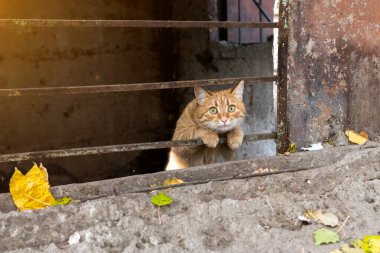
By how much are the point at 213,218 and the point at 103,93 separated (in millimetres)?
4079

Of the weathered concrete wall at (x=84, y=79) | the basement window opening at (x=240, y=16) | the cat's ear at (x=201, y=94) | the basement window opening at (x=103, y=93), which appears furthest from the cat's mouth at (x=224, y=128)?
the basement window opening at (x=240, y=16)

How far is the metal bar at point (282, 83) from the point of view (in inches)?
106

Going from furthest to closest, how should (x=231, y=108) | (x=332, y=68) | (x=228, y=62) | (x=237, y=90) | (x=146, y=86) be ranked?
(x=228, y=62)
(x=237, y=90)
(x=231, y=108)
(x=332, y=68)
(x=146, y=86)

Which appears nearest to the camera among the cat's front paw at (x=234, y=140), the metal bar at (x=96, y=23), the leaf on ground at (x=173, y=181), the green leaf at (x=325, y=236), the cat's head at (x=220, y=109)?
the green leaf at (x=325, y=236)

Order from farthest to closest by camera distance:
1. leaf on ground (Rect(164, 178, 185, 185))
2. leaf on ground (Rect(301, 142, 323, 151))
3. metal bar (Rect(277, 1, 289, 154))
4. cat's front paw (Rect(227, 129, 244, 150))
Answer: cat's front paw (Rect(227, 129, 244, 150)) → leaf on ground (Rect(301, 142, 323, 151)) → metal bar (Rect(277, 1, 289, 154)) → leaf on ground (Rect(164, 178, 185, 185))

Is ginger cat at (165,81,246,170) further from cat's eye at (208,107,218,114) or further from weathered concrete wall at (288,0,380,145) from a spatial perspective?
weathered concrete wall at (288,0,380,145)

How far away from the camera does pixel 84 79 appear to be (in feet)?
18.6

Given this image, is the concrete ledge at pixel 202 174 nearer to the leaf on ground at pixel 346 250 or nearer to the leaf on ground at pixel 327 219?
the leaf on ground at pixel 327 219

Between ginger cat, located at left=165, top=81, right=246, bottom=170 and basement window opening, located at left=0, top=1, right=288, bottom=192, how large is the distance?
146 centimetres

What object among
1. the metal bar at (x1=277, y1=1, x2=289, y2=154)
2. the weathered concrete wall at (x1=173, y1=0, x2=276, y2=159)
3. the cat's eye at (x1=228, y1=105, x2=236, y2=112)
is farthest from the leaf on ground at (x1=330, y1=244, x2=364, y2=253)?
the weathered concrete wall at (x1=173, y1=0, x2=276, y2=159)

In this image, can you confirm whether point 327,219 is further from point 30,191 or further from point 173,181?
point 30,191

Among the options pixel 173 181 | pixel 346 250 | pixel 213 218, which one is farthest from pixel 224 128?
pixel 346 250

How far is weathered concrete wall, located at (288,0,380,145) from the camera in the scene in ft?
9.00

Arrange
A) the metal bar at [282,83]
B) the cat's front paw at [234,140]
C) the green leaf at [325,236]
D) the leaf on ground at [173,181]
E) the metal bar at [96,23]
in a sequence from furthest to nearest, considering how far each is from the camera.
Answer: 1. the cat's front paw at [234,140]
2. the metal bar at [282,83]
3. the leaf on ground at [173,181]
4. the metal bar at [96,23]
5. the green leaf at [325,236]
